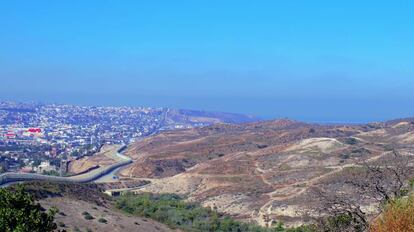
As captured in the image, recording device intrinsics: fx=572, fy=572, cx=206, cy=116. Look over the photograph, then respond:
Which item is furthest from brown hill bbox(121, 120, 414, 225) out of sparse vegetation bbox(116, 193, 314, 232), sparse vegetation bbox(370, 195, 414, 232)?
sparse vegetation bbox(370, 195, 414, 232)

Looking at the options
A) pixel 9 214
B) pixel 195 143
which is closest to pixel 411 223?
pixel 9 214

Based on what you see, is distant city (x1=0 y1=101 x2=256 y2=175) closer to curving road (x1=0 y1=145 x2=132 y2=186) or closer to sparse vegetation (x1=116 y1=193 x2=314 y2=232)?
curving road (x1=0 y1=145 x2=132 y2=186)

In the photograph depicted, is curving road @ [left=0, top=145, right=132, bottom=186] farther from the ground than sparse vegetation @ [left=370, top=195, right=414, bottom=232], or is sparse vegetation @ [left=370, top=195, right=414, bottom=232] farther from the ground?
sparse vegetation @ [left=370, top=195, right=414, bottom=232]

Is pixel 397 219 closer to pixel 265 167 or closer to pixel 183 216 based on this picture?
pixel 183 216

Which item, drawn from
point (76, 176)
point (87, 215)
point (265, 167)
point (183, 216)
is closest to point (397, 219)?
point (87, 215)

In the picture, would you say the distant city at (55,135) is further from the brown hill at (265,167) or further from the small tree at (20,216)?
the small tree at (20,216)

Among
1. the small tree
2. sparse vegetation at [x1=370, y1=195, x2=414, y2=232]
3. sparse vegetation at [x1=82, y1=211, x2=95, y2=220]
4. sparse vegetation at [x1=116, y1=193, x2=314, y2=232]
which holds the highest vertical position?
sparse vegetation at [x1=370, y1=195, x2=414, y2=232]
